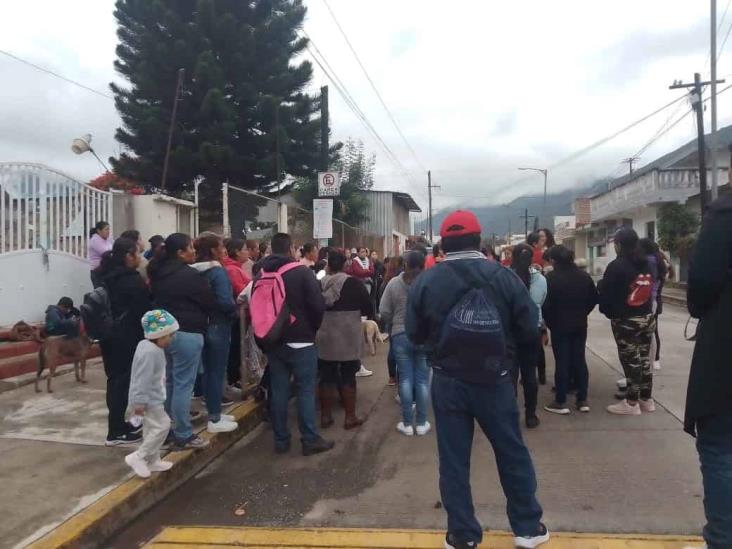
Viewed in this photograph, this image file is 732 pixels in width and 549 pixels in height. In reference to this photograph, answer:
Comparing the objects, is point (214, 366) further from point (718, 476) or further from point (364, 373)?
point (718, 476)

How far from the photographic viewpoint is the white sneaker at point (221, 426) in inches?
210

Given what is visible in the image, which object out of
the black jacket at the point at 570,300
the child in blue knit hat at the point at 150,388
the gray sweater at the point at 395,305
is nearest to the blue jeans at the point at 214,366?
the child in blue knit hat at the point at 150,388

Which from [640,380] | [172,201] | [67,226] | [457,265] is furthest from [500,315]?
[172,201]

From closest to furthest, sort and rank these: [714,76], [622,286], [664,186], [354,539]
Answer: [354,539], [622,286], [714,76], [664,186]

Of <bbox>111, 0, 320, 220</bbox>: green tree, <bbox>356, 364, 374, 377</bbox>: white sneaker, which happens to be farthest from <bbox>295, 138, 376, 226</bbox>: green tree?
<bbox>356, 364, 374, 377</bbox>: white sneaker

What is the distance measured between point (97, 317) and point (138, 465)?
3.98 ft

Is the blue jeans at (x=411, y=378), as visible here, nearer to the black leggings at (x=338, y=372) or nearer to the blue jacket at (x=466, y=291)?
the black leggings at (x=338, y=372)

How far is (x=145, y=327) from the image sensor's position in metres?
4.25

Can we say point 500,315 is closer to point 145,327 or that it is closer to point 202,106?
point 145,327

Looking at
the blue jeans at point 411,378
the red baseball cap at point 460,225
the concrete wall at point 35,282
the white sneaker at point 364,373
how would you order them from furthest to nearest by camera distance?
the white sneaker at point 364,373 → the concrete wall at point 35,282 → the blue jeans at point 411,378 → the red baseball cap at point 460,225

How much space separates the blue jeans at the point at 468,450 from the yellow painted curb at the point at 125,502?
83.3 inches

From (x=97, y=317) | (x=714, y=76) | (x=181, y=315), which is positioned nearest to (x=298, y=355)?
(x=181, y=315)

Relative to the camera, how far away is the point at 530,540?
10.7 feet

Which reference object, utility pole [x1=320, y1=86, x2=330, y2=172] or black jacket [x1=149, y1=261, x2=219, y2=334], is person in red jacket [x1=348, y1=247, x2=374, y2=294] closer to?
utility pole [x1=320, y1=86, x2=330, y2=172]
